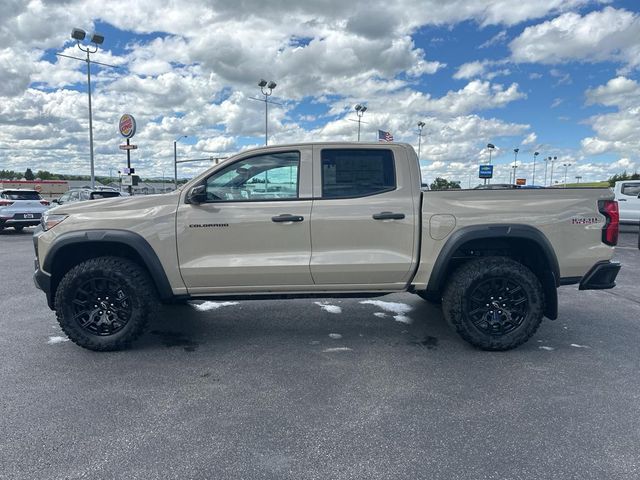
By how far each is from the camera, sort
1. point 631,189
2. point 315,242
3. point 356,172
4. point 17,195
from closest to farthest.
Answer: point 315,242, point 356,172, point 17,195, point 631,189

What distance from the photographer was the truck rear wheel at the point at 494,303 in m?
4.09

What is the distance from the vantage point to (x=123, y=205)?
4117 millimetres

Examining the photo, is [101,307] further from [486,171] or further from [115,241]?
[486,171]

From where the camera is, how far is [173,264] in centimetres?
411

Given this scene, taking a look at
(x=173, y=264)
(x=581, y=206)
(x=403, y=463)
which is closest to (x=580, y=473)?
(x=403, y=463)

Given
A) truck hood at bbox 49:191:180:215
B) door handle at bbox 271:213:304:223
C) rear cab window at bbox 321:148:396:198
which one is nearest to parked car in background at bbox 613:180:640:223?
rear cab window at bbox 321:148:396:198

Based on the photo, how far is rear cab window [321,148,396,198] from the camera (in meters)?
4.20

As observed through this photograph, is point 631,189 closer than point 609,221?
No

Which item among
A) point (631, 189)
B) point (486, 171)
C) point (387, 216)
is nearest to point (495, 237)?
point (387, 216)

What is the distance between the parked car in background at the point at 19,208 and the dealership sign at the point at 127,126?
16397mm

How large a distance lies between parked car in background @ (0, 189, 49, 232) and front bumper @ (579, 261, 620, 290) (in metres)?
14.9

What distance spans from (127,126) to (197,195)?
97.4 ft

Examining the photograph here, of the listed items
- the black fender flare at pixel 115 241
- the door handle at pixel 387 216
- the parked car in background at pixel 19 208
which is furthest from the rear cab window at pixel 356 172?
the parked car in background at pixel 19 208

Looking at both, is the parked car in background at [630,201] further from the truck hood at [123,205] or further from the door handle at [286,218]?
the truck hood at [123,205]
